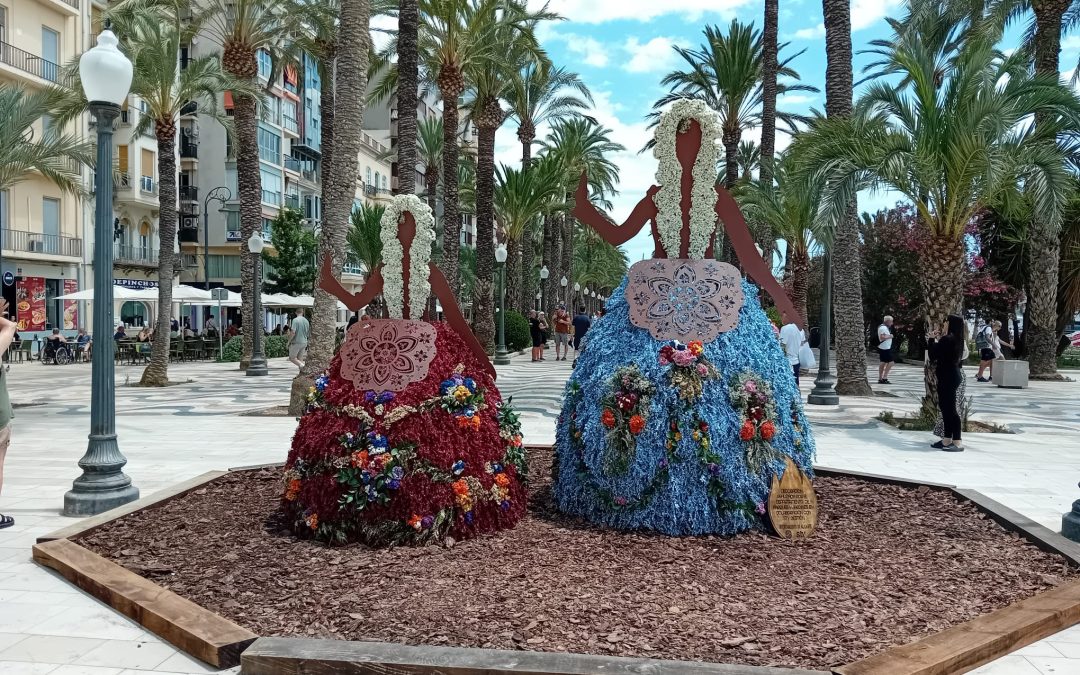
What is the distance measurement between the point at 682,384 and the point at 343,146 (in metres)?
8.85

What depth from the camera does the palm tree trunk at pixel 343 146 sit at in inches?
471

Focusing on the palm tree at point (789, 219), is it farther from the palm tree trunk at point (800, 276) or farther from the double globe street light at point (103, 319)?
the double globe street light at point (103, 319)

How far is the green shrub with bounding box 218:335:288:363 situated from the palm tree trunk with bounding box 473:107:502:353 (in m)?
8.48

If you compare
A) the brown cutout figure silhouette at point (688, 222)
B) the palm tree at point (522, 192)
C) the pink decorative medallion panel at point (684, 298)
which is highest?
the palm tree at point (522, 192)

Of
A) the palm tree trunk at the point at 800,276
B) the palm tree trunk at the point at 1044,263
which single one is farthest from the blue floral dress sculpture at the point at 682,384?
the palm tree trunk at the point at 800,276

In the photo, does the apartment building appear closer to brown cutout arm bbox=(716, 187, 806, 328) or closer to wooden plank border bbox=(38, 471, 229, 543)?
wooden plank border bbox=(38, 471, 229, 543)

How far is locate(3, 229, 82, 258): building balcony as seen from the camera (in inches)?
1187

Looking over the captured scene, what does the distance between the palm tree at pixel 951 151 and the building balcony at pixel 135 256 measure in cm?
3722

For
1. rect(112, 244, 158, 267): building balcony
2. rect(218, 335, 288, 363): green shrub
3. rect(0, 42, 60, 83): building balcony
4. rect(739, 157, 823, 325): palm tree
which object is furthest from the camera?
rect(112, 244, 158, 267): building balcony

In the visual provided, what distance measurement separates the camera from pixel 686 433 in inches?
197

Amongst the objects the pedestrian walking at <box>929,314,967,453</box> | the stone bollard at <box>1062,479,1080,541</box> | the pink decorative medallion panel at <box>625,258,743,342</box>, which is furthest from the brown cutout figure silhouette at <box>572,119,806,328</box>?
the pedestrian walking at <box>929,314,967,453</box>

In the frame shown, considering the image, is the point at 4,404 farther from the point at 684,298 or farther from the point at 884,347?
the point at 884,347

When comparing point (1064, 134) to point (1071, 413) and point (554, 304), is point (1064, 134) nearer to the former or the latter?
point (1071, 413)

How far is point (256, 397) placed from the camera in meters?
15.6
